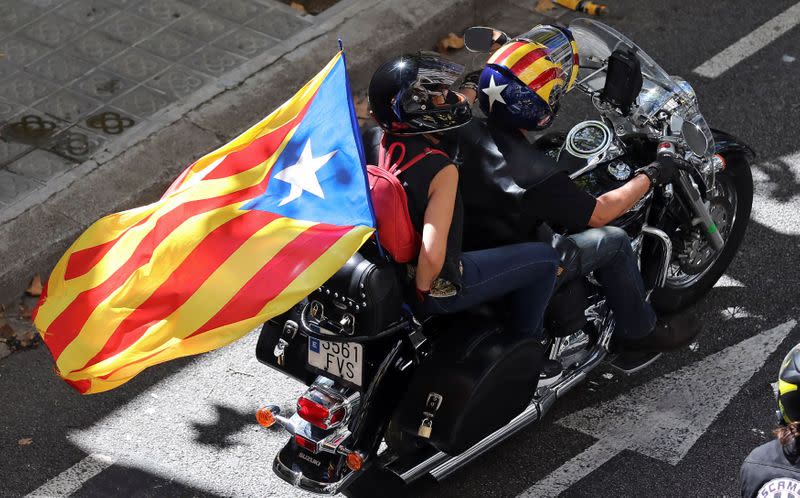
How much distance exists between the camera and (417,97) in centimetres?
414

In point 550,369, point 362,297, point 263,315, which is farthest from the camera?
point 550,369

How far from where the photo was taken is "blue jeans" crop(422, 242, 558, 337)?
4285 mm

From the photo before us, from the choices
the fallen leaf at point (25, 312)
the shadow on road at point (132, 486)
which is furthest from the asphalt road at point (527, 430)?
the fallen leaf at point (25, 312)

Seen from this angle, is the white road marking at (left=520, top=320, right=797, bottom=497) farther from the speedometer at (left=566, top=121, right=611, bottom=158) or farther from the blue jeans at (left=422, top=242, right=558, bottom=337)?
the speedometer at (left=566, top=121, right=611, bottom=158)

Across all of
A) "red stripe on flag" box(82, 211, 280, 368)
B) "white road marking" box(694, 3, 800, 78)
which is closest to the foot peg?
"red stripe on flag" box(82, 211, 280, 368)

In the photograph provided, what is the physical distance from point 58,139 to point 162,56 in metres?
1.01

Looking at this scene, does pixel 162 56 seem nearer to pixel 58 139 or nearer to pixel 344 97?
pixel 58 139

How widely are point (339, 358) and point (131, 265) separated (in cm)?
82

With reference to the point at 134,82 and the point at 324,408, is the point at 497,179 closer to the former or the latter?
the point at 324,408

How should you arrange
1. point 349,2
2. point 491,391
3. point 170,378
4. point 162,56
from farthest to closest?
point 349,2 → point 162,56 → point 170,378 → point 491,391

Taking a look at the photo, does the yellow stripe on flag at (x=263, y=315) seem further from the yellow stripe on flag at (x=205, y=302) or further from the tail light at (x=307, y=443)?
the tail light at (x=307, y=443)

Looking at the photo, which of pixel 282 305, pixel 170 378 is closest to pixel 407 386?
pixel 282 305

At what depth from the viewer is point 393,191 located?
400cm

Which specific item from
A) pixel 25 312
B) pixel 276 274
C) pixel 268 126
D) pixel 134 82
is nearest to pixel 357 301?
pixel 276 274
